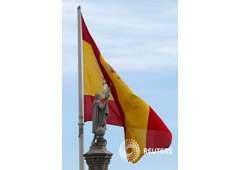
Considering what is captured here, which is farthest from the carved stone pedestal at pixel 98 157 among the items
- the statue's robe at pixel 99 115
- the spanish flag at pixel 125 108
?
the spanish flag at pixel 125 108

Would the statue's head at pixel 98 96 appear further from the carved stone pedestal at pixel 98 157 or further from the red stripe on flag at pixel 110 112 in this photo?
the carved stone pedestal at pixel 98 157

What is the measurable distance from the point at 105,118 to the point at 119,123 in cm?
316

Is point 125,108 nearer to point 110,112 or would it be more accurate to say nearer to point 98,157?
point 110,112

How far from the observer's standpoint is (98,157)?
46.6 m

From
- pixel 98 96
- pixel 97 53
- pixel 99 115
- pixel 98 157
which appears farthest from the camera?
pixel 97 53

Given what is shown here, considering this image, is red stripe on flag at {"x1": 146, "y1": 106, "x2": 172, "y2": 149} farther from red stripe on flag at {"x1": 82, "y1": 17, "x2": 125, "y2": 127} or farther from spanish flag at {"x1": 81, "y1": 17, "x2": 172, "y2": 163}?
red stripe on flag at {"x1": 82, "y1": 17, "x2": 125, "y2": 127}

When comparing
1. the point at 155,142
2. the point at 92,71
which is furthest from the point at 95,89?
the point at 155,142

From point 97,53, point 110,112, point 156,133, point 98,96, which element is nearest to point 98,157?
point 98,96

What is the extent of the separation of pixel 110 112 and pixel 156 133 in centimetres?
268

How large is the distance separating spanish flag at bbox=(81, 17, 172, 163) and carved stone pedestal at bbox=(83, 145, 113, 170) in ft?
10.3

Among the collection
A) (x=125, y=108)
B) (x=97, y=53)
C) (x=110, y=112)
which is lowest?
(x=110, y=112)

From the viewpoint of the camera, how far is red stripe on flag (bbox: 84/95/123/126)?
49.1 m

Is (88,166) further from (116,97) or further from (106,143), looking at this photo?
(116,97)

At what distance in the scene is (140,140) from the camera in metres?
49.9
